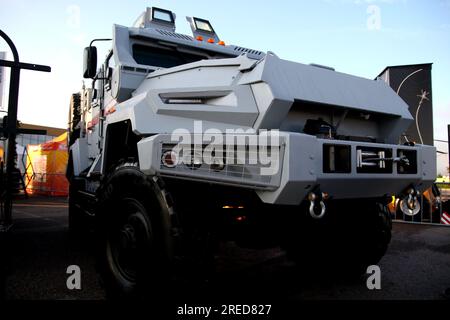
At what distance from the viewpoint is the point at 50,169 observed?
47.6 feet

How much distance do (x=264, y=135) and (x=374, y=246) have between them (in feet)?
6.87

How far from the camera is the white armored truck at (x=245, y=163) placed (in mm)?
2191

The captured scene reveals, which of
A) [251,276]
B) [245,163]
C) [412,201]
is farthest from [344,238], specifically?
[245,163]

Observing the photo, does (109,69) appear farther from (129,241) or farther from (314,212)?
(314,212)

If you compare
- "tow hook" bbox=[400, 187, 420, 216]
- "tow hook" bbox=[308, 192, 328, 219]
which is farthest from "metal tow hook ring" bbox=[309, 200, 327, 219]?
"tow hook" bbox=[400, 187, 420, 216]

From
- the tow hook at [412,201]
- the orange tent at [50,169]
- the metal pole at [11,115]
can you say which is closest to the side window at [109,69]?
the metal pole at [11,115]

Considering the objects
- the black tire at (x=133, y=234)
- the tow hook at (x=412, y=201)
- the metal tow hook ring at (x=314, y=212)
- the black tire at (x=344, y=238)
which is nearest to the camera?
the metal tow hook ring at (x=314, y=212)

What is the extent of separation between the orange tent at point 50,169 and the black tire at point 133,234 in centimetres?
1201

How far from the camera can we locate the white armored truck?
2.19 m

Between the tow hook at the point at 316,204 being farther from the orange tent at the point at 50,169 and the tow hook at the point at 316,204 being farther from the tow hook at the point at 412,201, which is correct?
the orange tent at the point at 50,169

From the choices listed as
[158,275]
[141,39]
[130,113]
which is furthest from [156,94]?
[141,39]

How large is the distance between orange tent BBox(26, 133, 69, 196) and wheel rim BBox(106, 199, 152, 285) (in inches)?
475

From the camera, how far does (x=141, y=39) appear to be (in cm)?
391

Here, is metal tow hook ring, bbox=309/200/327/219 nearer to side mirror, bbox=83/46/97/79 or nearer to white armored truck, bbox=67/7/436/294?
white armored truck, bbox=67/7/436/294
